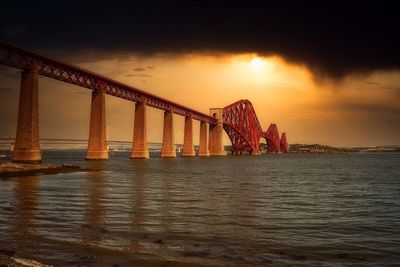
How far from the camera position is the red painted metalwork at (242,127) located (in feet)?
528

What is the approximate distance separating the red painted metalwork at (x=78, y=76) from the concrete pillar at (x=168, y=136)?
2.02 metres

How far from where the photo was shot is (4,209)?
1541 centimetres

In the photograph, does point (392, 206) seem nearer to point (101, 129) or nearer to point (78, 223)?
point (78, 223)

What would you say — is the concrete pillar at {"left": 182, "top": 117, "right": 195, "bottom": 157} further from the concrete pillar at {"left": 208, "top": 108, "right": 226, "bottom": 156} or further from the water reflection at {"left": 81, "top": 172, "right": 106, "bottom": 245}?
the water reflection at {"left": 81, "top": 172, "right": 106, "bottom": 245}

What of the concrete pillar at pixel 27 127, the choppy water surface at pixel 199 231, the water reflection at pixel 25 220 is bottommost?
the choppy water surface at pixel 199 231

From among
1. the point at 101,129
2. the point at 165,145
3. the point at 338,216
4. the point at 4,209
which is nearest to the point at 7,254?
the point at 4,209

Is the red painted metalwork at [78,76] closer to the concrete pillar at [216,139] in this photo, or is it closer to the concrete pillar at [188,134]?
the concrete pillar at [188,134]

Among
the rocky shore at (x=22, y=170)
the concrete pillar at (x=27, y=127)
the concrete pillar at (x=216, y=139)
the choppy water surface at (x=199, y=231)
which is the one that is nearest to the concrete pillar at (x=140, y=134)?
the concrete pillar at (x=27, y=127)

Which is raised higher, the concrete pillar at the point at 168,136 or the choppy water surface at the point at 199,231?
the concrete pillar at the point at 168,136

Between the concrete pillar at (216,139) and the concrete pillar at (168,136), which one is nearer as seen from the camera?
the concrete pillar at (168,136)

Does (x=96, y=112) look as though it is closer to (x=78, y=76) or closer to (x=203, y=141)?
(x=78, y=76)

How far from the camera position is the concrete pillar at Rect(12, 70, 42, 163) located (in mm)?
48406

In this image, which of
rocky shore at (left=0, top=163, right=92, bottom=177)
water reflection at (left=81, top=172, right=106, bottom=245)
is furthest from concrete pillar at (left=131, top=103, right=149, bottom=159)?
water reflection at (left=81, top=172, right=106, bottom=245)

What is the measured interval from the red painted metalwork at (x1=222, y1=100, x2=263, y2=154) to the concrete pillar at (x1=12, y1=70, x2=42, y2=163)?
109257 mm
